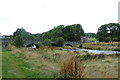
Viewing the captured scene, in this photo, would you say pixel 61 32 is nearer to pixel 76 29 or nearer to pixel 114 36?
pixel 76 29

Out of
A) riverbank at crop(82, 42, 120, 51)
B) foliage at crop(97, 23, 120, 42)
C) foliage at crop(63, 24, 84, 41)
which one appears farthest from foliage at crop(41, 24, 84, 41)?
riverbank at crop(82, 42, 120, 51)

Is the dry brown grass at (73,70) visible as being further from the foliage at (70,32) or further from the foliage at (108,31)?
→ the foliage at (108,31)

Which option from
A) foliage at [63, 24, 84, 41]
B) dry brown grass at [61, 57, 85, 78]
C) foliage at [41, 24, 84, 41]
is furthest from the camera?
foliage at [41, 24, 84, 41]

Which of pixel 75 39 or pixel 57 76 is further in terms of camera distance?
pixel 75 39

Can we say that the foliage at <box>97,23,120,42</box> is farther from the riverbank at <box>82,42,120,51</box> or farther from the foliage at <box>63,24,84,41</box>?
the riverbank at <box>82,42,120,51</box>

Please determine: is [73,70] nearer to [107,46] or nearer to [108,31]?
[107,46]

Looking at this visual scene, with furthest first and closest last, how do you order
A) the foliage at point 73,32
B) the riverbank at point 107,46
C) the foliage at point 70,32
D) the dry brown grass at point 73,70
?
the foliage at point 70,32 < the foliage at point 73,32 < the riverbank at point 107,46 < the dry brown grass at point 73,70

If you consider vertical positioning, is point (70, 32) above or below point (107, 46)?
above

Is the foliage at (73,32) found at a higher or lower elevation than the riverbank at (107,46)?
higher

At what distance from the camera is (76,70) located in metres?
8.45

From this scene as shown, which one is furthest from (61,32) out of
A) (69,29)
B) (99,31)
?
(99,31)

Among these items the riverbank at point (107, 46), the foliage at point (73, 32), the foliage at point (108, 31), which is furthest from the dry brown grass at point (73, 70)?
the foliage at point (108, 31)

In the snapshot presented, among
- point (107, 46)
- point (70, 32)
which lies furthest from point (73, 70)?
point (70, 32)

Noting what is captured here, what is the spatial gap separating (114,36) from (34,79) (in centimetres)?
7673
